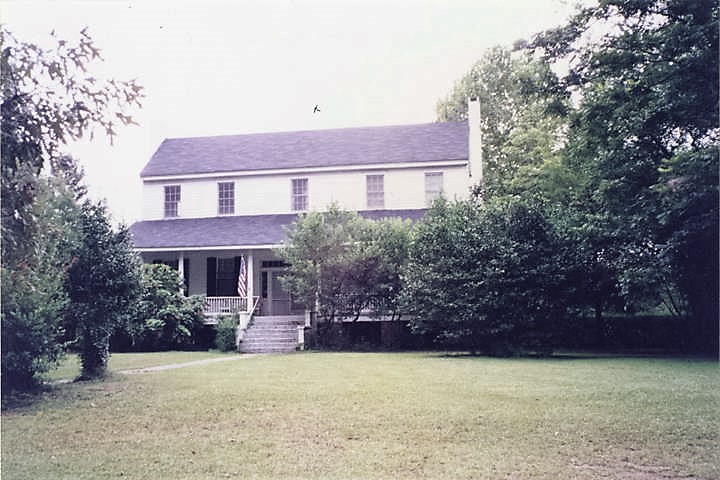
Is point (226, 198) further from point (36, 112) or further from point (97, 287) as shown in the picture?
→ point (36, 112)

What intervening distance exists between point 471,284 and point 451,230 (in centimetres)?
113

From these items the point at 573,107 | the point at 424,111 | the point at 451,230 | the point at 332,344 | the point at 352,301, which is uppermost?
the point at 573,107

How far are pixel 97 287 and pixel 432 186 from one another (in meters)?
8.20

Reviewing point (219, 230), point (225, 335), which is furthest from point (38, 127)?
point (219, 230)

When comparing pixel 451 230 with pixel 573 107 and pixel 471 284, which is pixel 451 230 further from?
pixel 573 107

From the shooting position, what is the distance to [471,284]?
11320 mm

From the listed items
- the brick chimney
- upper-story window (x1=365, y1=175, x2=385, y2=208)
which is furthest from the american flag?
the brick chimney

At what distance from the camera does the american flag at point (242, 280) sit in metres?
12.8

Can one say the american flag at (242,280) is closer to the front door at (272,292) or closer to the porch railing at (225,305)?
the porch railing at (225,305)

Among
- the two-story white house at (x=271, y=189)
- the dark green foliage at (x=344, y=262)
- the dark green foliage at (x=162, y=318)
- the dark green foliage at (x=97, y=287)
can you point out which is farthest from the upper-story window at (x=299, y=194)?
the dark green foliage at (x=97, y=287)

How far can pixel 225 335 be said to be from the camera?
11.6 metres

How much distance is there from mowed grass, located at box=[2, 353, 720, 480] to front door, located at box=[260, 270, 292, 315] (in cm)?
774

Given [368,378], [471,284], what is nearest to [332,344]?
[471,284]

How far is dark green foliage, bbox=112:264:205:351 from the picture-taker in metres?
7.83
